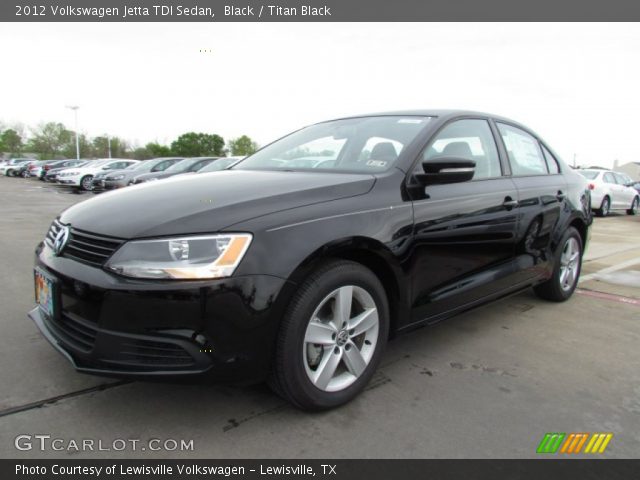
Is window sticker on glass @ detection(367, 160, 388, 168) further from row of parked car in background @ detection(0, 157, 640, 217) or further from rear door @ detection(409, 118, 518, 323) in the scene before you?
row of parked car in background @ detection(0, 157, 640, 217)

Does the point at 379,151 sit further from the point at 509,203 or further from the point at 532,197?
the point at 532,197

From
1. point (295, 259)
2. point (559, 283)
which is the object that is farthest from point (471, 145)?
point (295, 259)

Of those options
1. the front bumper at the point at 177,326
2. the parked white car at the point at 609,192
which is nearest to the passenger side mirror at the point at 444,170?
the front bumper at the point at 177,326

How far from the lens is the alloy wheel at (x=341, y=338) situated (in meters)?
2.25

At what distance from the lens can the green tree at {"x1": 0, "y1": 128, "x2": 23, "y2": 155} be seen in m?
72.2

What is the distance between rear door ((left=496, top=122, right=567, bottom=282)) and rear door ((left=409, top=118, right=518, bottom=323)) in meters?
0.15

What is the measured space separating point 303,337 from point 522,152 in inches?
106
